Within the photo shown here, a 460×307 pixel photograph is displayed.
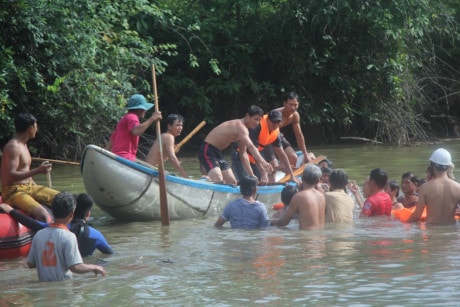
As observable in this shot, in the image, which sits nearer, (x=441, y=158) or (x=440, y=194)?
(x=441, y=158)

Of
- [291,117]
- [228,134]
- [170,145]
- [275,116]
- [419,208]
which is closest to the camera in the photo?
[419,208]

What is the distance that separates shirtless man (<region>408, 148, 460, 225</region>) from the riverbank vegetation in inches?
335

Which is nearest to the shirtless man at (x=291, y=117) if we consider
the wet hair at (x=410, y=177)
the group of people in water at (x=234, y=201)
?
the group of people in water at (x=234, y=201)

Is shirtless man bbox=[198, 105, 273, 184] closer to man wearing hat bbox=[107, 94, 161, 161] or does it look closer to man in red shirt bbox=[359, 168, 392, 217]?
man wearing hat bbox=[107, 94, 161, 161]

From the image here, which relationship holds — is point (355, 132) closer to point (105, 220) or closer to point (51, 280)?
point (105, 220)

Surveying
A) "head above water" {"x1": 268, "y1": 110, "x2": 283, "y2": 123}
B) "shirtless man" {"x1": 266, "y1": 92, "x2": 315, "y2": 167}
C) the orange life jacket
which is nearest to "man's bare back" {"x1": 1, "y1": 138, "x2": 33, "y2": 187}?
"head above water" {"x1": 268, "y1": 110, "x2": 283, "y2": 123}

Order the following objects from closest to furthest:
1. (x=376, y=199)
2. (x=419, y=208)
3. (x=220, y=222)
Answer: (x=419, y=208), (x=376, y=199), (x=220, y=222)

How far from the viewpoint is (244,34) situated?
22.4 m

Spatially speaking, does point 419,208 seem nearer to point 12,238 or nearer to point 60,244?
point 12,238

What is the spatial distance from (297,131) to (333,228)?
14.6 feet

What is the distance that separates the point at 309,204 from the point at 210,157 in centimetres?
318

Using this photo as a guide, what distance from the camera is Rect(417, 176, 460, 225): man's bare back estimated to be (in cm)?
985

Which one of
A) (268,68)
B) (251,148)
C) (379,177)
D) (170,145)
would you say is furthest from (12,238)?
(268,68)

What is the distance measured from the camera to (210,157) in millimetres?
12977
